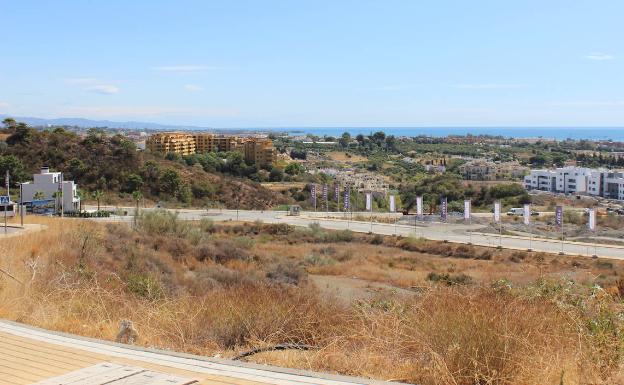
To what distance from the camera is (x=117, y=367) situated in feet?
18.6

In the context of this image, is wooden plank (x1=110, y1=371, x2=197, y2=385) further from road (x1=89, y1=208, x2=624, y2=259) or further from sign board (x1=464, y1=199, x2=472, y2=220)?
sign board (x1=464, y1=199, x2=472, y2=220)

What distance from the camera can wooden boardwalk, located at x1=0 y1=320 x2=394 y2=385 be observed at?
209 inches

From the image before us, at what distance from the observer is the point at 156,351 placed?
620 centimetres

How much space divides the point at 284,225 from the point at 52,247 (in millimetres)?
26358

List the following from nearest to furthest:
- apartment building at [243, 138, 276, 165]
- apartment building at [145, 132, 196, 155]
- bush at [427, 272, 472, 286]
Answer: bush at [427, 272, 472, 286]
apartment building at [243, 138, 276, 165]
apartment building at [145, 132, 196, 155]

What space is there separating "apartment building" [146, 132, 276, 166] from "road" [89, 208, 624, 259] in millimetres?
43503

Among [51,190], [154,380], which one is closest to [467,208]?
[51,190]

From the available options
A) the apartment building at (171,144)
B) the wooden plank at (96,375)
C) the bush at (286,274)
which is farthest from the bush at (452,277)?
the apartment building at (171,144)

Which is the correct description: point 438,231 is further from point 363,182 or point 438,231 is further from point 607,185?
point 607,185

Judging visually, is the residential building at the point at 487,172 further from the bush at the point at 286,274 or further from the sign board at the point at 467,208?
the bush at the point at 286,274

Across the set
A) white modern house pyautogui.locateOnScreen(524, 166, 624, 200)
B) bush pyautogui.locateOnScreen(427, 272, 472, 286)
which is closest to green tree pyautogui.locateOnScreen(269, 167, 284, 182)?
white modern house pyautogui.locateOnScreen(524, 166, 624, 200)

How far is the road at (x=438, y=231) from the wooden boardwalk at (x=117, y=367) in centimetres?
2975

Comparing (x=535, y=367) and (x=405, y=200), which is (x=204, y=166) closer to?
(x=405, y=200)

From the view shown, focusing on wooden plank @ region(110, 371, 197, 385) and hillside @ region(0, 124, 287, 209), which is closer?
wooden plank @ region(110, 371, 197, 385)
